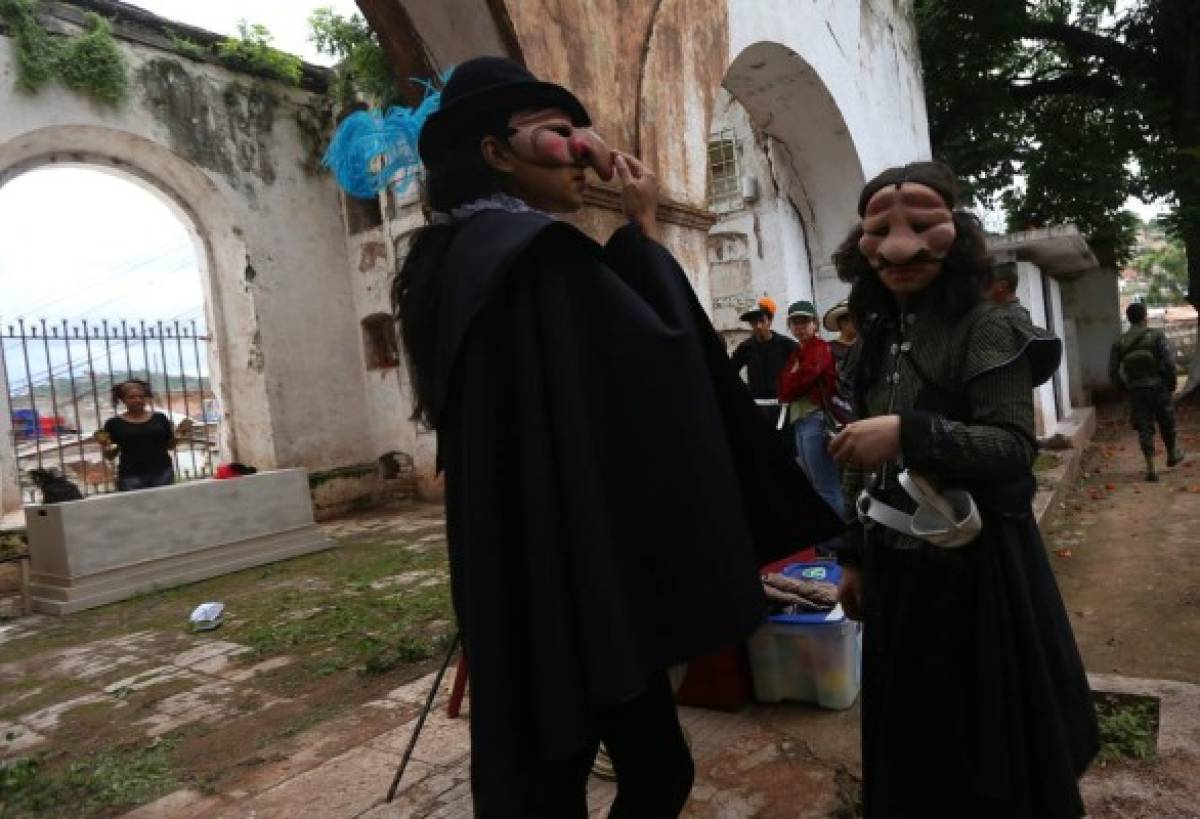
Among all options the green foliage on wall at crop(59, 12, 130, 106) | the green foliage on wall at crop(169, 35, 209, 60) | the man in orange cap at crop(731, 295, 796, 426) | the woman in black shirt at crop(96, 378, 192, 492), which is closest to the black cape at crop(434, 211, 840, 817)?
the man in orange cap at crop(731, 295, 796, 426)

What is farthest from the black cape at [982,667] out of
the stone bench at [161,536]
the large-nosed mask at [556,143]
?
the stone bench at [161,536]

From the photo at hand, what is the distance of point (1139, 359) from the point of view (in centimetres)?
863

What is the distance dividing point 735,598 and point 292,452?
9.85 metres

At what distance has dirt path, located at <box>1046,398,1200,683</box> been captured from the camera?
3906mm

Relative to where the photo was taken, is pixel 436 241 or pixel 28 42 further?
pixel 28 42

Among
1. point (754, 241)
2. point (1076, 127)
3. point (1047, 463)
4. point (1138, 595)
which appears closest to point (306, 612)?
point (1138, 595)

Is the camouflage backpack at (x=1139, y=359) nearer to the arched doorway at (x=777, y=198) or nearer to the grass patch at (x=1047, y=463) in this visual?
the grass patch at (x=1047, y=463)

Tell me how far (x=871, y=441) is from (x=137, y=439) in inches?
300

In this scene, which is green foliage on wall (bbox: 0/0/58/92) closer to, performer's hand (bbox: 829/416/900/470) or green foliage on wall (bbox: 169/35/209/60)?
green foliage on wall (bbox: 169/35/209/60)

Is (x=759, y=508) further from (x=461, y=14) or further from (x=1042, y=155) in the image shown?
(x=1042, y=155)

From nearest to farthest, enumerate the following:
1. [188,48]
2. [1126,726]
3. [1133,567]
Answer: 1. [1126,726]
2. [1133,567]
3. [188,48]

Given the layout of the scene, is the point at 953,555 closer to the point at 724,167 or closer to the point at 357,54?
the point at 724,167

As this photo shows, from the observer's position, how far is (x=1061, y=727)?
61.1 inches

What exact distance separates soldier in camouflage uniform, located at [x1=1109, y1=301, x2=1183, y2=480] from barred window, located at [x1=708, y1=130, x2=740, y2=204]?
15.6ft
